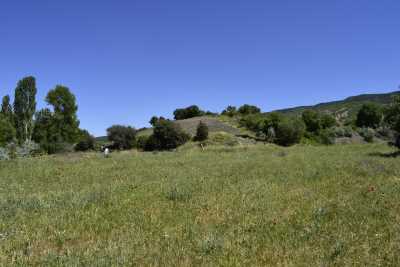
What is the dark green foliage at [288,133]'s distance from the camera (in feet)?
131

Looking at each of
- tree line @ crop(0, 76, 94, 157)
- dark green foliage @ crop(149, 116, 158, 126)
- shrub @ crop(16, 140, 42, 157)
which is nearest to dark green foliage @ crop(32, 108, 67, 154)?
tree line @ crop(0, 76, 94, 157)

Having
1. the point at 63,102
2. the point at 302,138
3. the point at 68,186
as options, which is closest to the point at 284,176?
the point at 68,186

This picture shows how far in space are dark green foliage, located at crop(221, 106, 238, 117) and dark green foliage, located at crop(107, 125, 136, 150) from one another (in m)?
20.5

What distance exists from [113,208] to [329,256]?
15.8 feet

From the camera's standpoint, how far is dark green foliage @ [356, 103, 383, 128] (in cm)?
5851

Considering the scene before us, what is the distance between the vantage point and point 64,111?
5288 centimetres

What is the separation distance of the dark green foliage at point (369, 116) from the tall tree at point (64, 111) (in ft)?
147

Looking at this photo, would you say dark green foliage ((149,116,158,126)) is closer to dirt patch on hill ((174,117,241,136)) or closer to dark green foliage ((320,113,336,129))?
dirt patch on hill ((174,117,241,136))

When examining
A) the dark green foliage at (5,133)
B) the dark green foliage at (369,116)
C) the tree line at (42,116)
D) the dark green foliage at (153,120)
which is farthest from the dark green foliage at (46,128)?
the dark green foliage at (369,116)

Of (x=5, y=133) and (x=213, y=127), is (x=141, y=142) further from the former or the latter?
(x=5, y=133)

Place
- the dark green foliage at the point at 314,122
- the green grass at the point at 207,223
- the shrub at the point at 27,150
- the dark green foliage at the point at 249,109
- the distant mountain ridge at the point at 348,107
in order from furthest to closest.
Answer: the distant mountain ridge at the point at 348,107, the dark green foliage at the point at 249,109, the dark green foliage at the point at 314,122, the shrub at the point at 27,150, the green grass at the point at 207,223

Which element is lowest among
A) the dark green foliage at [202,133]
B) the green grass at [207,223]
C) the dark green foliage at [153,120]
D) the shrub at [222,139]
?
the green grass at [207,223]

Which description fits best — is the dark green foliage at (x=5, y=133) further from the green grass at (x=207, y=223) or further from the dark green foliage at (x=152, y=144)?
the green grass at (x=207, y=223)

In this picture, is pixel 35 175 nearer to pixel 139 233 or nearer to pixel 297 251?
pixel 139 233
